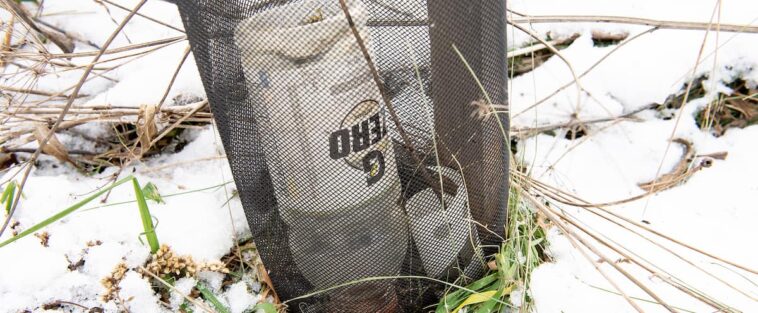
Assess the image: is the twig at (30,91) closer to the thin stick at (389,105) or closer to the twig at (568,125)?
the thin stick at (389,105)

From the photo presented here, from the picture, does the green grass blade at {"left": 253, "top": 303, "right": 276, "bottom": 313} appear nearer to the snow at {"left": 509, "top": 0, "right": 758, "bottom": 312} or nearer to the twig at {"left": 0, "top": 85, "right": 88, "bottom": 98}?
the snow at {"left": 509, "top": 0, "right": 758, "bottom": 312}

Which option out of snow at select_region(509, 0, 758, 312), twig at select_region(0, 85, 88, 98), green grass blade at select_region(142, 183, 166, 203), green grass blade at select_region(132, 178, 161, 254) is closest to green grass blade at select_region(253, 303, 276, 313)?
green grass blade at select_region(132, 178, 161, 254)

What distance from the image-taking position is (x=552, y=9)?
5.99 ft

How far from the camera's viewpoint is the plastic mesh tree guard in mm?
983

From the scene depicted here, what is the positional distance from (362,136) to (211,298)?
0.48m

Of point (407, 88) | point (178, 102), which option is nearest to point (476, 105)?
point (407, 88)

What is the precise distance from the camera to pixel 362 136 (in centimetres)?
106

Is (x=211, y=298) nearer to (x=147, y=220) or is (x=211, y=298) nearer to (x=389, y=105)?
(x=147, y=220)

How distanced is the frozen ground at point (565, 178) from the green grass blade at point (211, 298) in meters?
0.02

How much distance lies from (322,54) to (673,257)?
913 mm

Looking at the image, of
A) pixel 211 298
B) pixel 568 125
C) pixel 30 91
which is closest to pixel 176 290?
pixel 211 298

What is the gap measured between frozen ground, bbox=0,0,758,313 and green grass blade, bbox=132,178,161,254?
0.05 metres

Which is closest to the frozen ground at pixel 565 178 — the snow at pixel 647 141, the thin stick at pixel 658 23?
the snow at pixel 647 141

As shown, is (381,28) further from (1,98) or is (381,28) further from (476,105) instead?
(1,98)
